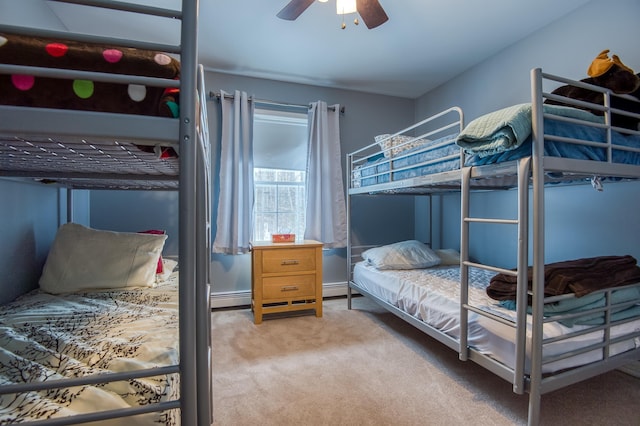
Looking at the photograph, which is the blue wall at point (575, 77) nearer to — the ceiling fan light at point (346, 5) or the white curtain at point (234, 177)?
the ceiling fan light at point (346, 5)

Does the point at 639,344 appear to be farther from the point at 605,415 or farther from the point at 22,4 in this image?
the point at 22,4

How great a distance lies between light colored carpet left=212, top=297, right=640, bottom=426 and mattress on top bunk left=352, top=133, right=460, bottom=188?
1.28 meters

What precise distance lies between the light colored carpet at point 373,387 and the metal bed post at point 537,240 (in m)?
0.32

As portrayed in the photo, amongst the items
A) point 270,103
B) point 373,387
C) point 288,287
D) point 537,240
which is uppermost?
point 270,103

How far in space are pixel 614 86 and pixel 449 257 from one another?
1892 mm

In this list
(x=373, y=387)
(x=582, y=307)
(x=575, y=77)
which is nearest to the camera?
(x=582, y=307)

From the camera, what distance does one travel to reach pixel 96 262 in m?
1.82

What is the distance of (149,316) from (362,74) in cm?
297

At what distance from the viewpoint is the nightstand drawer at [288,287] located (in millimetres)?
2762

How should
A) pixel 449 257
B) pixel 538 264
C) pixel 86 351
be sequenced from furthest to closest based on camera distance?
pixel 449 257
pixel 538 264
pixel 86 351

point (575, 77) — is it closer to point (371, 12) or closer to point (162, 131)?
point (371, 12)

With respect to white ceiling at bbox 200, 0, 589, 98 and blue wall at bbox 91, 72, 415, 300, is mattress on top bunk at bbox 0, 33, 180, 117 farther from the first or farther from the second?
blue wall at bbox 91, 72, 415, 300

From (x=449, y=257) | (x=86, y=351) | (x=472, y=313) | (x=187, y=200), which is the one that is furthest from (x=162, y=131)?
(x=449, y=257)

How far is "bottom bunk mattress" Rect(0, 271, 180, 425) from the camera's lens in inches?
31.1
